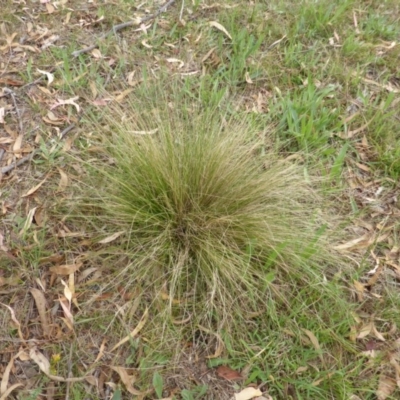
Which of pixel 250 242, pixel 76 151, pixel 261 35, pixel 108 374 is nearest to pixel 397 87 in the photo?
pixel 261 35

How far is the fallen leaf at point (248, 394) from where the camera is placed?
156cm

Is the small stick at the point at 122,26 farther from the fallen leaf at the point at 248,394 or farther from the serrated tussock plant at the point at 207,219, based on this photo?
the fallen leaf at the point at 248,394

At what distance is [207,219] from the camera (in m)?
1.82

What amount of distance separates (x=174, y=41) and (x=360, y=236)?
65.3 inches

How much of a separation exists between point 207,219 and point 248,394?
0.67m

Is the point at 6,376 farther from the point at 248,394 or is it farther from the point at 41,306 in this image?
the point at 248,394

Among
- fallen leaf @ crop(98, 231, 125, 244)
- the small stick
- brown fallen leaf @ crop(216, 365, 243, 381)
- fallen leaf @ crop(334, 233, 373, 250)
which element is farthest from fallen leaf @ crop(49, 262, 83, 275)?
the small stick

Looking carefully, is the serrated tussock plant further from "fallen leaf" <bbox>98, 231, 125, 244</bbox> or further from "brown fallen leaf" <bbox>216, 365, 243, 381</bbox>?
"brown fallen leaf" <bbox>216, 365, 243, 381</bbox>

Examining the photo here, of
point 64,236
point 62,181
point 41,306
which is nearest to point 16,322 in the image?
point 41,306

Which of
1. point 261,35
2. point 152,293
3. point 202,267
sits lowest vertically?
point 152,293

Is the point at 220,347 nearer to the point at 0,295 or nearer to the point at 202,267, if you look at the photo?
the point at 202,267

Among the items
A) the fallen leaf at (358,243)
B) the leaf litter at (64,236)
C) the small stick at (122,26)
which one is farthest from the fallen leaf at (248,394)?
the small stick at (122,26)

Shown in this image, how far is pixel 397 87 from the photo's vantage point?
8.84 ft

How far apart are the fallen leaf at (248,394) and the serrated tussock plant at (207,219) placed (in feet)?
0.92
